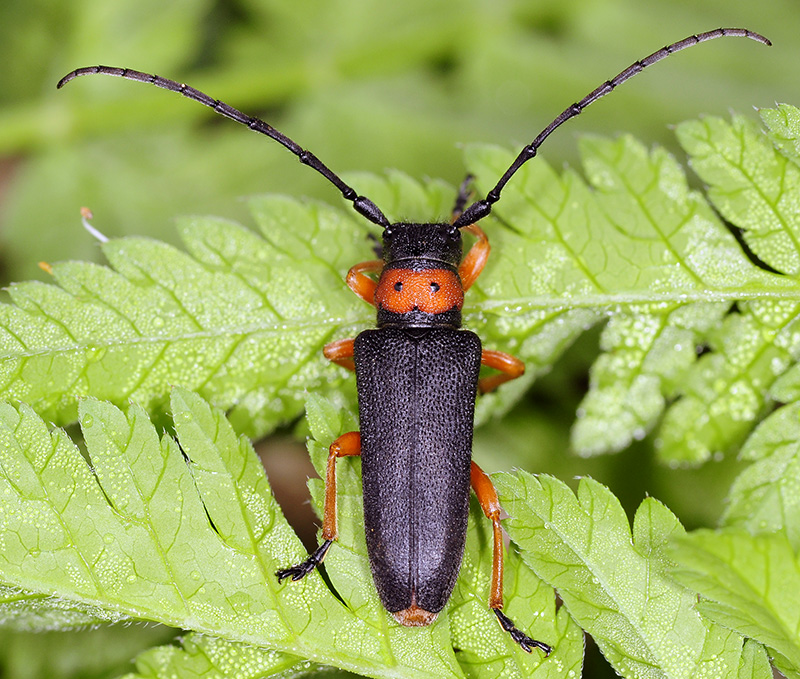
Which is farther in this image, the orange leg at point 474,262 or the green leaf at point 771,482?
the orange leg at point 474,262

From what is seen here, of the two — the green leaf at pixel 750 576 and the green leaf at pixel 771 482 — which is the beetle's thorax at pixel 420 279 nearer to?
the green leaf at pixel 771 482

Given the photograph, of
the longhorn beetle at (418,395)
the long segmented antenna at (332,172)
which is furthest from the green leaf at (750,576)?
the long segmented antenna at (332,172)

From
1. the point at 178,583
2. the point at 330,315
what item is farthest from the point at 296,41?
the point at 178,583

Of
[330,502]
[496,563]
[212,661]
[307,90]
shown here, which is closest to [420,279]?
[330,502]

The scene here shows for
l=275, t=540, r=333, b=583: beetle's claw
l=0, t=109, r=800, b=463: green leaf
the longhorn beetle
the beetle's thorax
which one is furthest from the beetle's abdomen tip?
the beetle's thorax

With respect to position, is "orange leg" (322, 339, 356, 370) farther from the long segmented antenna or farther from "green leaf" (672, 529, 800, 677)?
"green leaf" (672, 529, 800, 677)

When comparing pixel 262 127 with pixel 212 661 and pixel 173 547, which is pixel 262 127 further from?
pixel 212 661
